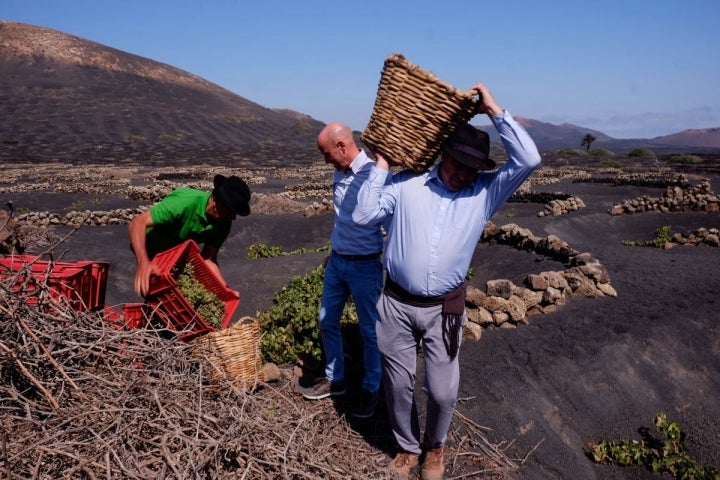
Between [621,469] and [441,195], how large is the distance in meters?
3.29

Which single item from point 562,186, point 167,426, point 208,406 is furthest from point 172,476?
point 562,186

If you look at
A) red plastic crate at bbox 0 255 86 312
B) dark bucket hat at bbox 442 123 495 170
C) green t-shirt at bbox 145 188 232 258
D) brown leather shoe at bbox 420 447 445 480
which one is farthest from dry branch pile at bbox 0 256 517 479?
dark bucket hat at bbox 442 123 495 170

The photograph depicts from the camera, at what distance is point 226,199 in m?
3.72

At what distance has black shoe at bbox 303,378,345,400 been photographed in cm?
440

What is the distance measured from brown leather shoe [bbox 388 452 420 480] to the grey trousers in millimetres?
223

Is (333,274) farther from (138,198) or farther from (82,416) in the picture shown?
(138,198)

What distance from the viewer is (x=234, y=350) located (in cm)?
380

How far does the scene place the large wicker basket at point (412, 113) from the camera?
9.57 feet

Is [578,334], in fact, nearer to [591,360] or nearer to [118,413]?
[591,360]

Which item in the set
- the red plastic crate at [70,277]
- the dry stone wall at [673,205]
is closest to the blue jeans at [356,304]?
the red plastic crate at [70,277]

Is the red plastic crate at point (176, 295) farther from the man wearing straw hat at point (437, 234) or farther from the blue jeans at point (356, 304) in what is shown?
the man wearing straw hat at point (437, 234)

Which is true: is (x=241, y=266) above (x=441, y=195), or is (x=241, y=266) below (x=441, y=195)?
below

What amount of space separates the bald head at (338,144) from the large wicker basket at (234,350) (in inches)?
57.3

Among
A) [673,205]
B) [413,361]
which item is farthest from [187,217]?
[673,205]
